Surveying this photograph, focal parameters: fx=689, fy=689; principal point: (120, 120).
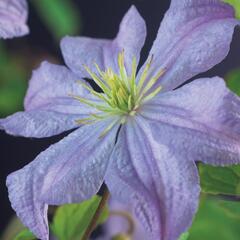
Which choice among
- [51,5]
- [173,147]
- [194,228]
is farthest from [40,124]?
[51,5]

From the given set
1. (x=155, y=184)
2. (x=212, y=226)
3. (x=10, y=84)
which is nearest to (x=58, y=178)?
(x=155, y=184)

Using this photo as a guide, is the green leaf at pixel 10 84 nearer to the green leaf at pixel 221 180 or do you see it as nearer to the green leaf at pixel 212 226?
the green leaf at pixel 212 226

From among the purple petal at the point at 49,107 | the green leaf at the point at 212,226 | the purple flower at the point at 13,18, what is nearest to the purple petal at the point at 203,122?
the purple petal at the point at 49,107

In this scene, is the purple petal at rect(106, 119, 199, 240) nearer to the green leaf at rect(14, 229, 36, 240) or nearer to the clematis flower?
the clematis flower

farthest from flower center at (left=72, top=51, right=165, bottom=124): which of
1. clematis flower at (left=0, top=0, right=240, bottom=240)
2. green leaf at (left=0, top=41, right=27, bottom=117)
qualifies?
green leaf at (left=0, top=41, right=27, bottom=117)

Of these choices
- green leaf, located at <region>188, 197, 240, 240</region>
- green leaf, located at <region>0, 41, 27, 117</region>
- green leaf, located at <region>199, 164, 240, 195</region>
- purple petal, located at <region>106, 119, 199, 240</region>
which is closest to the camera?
purple petal, located at <region>106, 119, 199, 240</region>

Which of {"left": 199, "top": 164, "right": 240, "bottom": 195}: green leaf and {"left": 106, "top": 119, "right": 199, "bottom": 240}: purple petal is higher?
{"left": 106, "top": 119, "right": 199, "bottom": 240}: purple petal

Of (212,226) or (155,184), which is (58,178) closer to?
(155,184)
